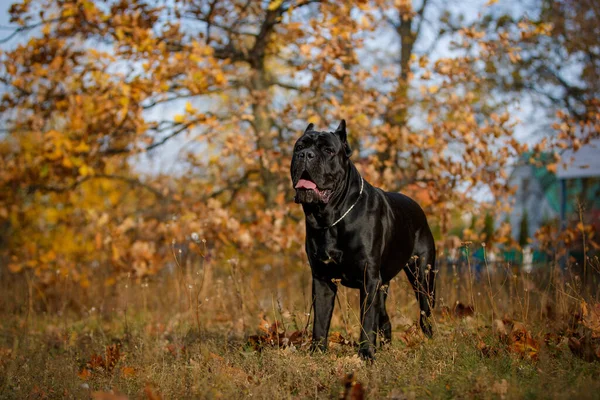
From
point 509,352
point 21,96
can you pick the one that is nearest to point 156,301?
point 21,96

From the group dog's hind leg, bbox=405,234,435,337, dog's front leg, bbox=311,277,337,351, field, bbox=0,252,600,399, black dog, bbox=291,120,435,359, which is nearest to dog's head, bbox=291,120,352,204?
black dog, bbox=291,120,435,359

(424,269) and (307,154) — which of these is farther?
(424,269)

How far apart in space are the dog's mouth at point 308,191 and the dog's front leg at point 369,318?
2.19ft

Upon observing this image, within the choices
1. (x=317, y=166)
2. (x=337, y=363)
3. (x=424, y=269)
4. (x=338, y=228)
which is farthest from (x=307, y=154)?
(x=424, y=269)

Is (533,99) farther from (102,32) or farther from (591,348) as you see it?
(591,348)

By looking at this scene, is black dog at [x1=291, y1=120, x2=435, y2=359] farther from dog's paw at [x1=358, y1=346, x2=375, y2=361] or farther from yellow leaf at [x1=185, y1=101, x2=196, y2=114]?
yellow leaf at [x1=185, y1=101, x2=196, y2=114]

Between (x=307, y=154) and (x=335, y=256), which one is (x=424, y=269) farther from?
(x=307, y=154)

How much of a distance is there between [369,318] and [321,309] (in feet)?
1.27

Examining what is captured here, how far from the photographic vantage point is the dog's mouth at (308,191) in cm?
425

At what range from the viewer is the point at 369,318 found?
4301 millimetres

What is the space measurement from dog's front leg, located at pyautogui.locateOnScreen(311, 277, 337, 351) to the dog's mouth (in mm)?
640

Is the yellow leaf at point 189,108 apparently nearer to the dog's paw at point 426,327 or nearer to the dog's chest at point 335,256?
the dog's chest at point 335,256

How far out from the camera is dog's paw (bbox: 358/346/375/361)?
4250 mm

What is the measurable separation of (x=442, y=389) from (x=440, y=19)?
10.9 meters
